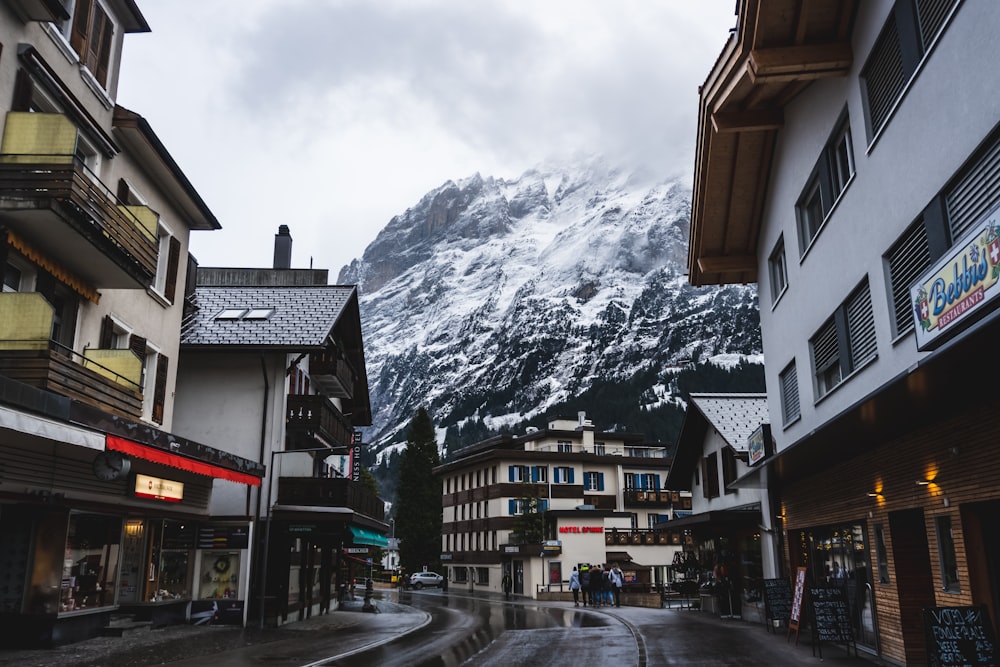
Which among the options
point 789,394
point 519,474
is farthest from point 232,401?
point 519,474

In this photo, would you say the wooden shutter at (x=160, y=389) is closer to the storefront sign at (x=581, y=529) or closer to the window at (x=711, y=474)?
the window at (x=711, y=474)

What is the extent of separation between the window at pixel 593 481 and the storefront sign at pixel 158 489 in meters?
46.0

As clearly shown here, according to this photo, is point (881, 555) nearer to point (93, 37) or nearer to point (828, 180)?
point (828, 180)

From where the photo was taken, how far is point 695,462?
1486 inches

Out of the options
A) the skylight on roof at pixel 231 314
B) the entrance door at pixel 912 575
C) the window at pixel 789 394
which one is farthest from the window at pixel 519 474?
the entrance door at pixel 912 575

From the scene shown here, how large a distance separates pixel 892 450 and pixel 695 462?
24410 millimetres

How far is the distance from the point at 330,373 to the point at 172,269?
340 inches

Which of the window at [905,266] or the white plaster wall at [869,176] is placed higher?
the white plaster wall at [869,176]

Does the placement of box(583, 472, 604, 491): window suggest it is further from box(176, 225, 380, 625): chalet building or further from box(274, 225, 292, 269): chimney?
box(176, 225, 380, 625): chalet building

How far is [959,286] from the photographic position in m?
8.91

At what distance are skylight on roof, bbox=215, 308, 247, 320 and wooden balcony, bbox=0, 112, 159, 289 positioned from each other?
10.3 m

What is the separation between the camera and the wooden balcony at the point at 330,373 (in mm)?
30812

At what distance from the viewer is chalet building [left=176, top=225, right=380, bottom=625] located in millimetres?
25375

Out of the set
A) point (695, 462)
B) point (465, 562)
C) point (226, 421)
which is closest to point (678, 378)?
point (465, 562)
